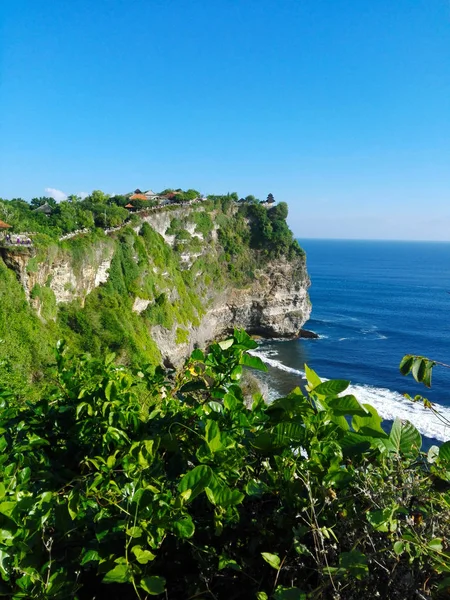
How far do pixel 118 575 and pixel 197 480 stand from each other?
0.45 m

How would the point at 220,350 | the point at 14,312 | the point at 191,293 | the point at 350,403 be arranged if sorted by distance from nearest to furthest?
1. the point at 350,403
2. the point at 220,350
3. the point at 14,312
4. the point at 191,293

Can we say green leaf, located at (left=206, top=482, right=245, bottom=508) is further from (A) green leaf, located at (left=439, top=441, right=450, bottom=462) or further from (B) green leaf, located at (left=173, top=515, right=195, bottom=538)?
(A) green leaf, located at (left=439, top=441, right=450, bottom=462)

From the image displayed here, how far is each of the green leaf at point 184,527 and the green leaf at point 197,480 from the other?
105 millimetres

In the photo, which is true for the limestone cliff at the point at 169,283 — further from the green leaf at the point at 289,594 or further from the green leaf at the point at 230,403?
the green leaf at the point at 289,594

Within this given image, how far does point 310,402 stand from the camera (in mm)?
2178

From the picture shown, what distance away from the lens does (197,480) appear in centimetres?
179

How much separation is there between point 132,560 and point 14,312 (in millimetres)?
27720

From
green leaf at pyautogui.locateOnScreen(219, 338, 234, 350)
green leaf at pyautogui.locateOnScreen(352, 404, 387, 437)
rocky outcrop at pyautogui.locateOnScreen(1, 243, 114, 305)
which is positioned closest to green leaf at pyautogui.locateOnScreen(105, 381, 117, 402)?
green leaf at pyautogui.locateOnScreen(219, 338, 234, 350)

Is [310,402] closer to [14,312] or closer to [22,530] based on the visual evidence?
[22,530]

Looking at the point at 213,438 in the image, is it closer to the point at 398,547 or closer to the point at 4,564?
the point at 398,547

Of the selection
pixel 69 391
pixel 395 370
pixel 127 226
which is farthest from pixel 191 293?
pixel 69 391

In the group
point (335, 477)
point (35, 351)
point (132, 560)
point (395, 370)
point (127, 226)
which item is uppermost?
point (127, 226)

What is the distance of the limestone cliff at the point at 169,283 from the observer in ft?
103

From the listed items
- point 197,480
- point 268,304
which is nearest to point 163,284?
point 268,304
